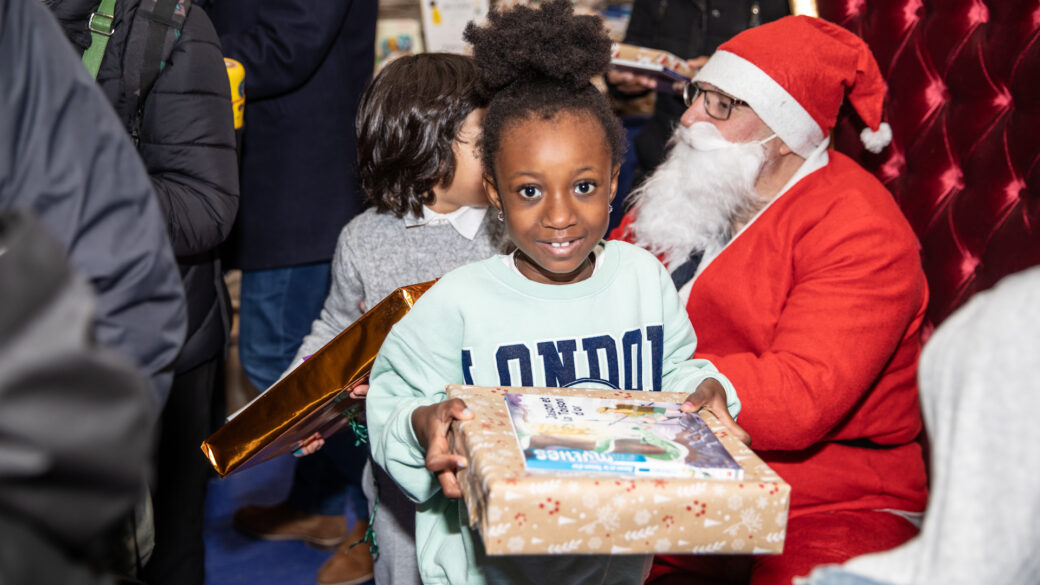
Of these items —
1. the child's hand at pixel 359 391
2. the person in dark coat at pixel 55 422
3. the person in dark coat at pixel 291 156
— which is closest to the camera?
the person in dark coat at pixel 55 422

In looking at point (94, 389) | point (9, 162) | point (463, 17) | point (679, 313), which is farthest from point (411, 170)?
point (463, 17)

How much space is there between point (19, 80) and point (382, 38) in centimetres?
284

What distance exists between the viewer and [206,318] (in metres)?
2.03

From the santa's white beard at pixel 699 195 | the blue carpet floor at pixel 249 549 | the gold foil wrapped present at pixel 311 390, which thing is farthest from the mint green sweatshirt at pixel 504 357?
the blue carpet floor at pixel 249 549

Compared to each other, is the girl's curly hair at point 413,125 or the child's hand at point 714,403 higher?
the girl's curly hair at point 413,125

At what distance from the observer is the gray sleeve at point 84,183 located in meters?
1.00

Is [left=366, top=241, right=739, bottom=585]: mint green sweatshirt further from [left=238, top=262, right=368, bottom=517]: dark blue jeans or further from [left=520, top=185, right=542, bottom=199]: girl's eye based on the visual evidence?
[left=238, top=262, right=368, bottom=517]: dark blue jeans

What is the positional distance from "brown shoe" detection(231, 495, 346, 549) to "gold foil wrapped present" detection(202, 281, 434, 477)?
4.20 ft

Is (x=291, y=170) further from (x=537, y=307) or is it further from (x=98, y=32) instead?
(x=537, y=307)

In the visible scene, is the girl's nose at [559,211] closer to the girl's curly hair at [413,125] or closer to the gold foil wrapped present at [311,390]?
the gold foil wrapped present at [311,390]

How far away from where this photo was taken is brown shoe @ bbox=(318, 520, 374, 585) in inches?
106

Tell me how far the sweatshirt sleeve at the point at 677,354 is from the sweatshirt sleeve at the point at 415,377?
0.40 metres

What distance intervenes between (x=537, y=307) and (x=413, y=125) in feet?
2.09

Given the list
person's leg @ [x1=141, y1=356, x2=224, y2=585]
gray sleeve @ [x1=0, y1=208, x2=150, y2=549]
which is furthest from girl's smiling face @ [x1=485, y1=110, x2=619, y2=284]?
person's leg @ [x1=141, y1=356, x2=224, y2=585]
